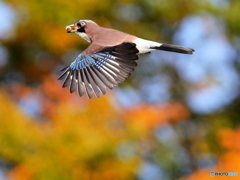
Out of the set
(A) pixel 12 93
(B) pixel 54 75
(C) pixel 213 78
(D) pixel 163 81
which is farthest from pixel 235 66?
(A) pixel 12 93

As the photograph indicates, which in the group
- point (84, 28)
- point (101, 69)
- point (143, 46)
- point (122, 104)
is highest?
point (122, 104)

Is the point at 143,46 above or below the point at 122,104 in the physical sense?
below

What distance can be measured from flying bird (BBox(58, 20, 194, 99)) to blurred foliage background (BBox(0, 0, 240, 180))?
18.2 ft

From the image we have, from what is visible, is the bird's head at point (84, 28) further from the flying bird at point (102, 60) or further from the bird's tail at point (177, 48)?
the bird's tail at point (177, 48)

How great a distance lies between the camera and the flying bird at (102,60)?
16.0 ft

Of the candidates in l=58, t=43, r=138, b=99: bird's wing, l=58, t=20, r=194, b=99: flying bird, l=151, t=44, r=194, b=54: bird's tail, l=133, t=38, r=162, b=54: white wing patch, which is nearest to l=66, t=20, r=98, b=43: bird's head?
l=58, t=20, r=194, b=99: flying bird

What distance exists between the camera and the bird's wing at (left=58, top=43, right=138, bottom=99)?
4855mm

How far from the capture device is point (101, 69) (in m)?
5.05

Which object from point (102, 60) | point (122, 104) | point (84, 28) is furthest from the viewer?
point (122, 104)

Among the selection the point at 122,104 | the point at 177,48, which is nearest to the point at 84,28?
the point at 177,48

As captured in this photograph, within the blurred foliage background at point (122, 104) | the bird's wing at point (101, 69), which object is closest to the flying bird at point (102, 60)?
the bird's wing at point (101, 69)

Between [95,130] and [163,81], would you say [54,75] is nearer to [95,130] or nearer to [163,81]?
[163,81]

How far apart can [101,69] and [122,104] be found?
29.7ft

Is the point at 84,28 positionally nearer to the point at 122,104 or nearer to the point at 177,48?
the point at 177,48
